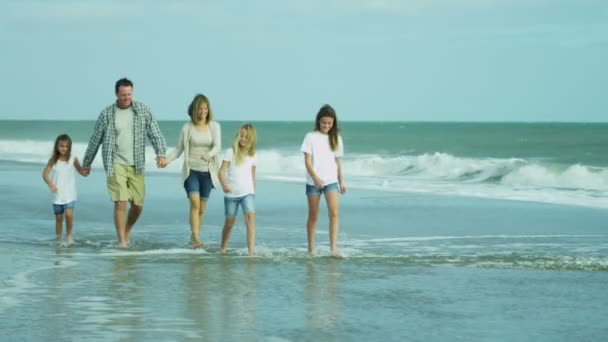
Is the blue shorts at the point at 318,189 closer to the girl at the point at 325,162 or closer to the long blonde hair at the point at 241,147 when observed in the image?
the girl at the point at 325,162

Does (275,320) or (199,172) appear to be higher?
(199,172)

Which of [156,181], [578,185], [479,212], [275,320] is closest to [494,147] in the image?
[578,185]

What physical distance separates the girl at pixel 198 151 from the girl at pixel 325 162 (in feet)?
3.61

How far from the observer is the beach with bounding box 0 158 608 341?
666cm

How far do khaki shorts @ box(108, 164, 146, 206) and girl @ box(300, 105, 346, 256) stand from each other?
6.08 feet

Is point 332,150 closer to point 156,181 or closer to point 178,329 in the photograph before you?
point 178,329

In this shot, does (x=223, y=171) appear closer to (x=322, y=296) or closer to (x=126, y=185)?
(x=126, y=185)

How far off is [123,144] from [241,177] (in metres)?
1.39

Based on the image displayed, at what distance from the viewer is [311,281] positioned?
28.2ft

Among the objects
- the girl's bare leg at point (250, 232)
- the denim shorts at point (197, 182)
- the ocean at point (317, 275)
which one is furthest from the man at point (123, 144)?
the girl's bare leg at point (250, 232)

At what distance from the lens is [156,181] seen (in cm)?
2384

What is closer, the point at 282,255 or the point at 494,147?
the point at 282,255

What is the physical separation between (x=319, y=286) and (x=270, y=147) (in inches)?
2316

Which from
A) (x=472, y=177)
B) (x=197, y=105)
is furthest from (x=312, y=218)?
(x=472, y=177)
